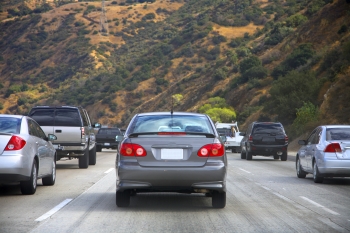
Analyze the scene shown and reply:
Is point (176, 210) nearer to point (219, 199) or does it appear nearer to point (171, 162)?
point (219, 199)

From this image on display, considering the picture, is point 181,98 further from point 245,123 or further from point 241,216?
point 241,216

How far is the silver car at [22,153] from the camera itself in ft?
44.8

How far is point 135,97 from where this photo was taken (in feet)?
343

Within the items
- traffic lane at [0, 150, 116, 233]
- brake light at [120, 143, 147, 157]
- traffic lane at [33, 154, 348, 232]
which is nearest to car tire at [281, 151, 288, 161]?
traffic lane at [0, 150, 116, 233]

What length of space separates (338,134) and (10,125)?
8704mm

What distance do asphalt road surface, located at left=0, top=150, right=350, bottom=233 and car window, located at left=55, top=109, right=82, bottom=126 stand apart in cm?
529

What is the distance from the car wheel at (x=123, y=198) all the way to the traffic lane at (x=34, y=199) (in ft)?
4.17

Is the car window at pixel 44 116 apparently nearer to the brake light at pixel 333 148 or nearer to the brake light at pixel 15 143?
the brake light at pixel 15 143

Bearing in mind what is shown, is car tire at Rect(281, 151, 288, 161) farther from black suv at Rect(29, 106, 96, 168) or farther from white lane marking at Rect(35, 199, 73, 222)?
white lane marking at Rect(35, 199, 73, 222)

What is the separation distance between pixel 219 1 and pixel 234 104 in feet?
173

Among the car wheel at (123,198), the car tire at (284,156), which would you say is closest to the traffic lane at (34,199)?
the car wheel at (123,198)

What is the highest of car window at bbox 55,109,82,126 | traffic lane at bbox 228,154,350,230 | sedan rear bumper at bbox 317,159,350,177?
car window at bbox 55,109,82,126

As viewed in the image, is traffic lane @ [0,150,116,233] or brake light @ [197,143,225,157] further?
brake light @ [197,143,225,157]

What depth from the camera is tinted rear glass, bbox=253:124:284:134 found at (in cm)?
3269
